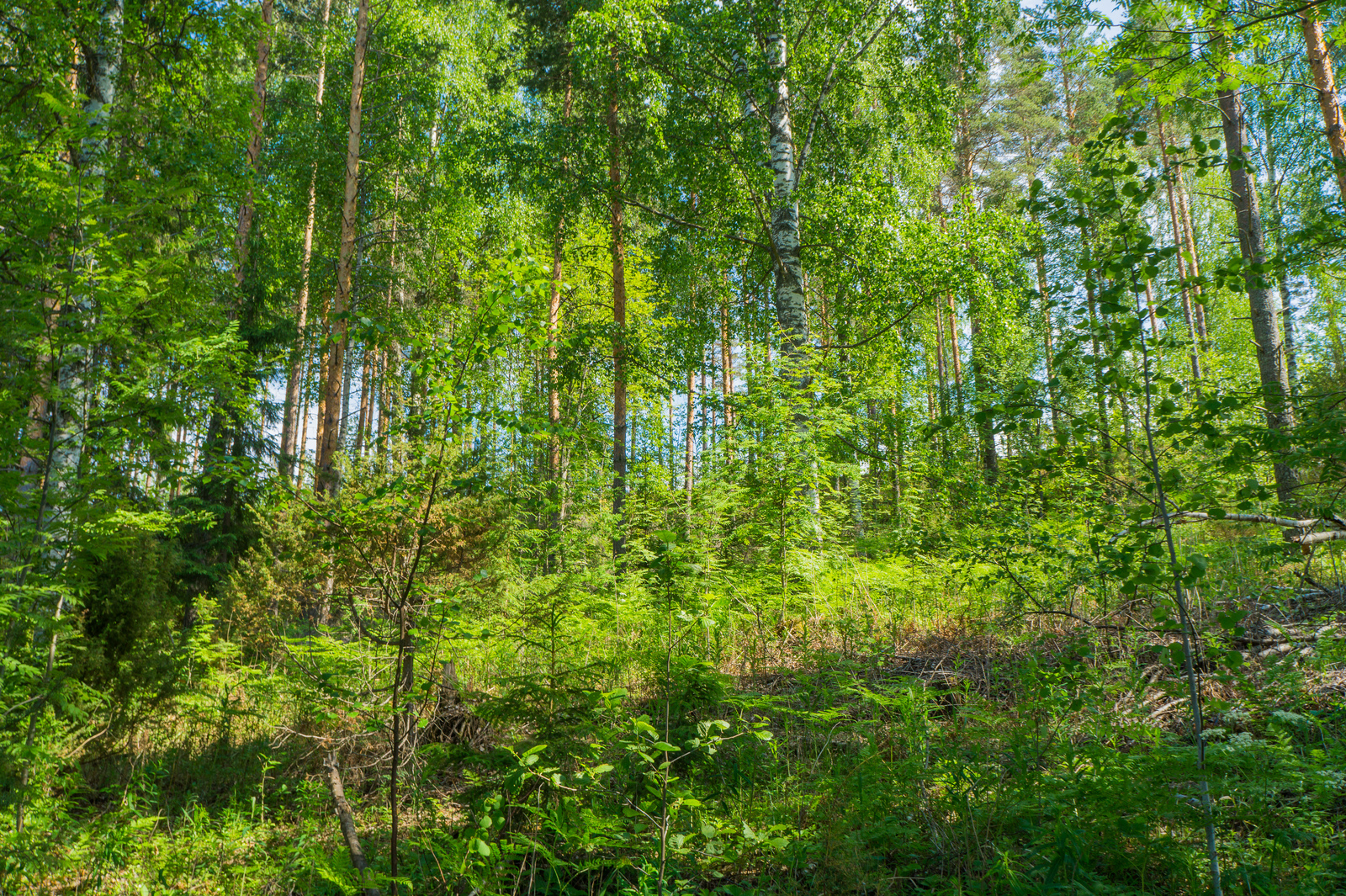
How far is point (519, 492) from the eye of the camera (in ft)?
12.7

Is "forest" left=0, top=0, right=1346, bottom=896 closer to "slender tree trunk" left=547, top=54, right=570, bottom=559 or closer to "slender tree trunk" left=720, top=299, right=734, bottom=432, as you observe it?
"slender tree trunk" left=547, top=54, right=570, bottom=559

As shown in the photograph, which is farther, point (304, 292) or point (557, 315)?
point (304, 292)

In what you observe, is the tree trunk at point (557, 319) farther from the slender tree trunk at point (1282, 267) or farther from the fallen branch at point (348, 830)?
the slender tree trunk at point (1282, 267)

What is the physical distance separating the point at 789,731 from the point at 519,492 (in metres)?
2.29

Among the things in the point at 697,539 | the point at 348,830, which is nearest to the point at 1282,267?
the point at 697,539

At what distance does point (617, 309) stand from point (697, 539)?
6930mm

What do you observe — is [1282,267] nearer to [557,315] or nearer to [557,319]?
[557,319]

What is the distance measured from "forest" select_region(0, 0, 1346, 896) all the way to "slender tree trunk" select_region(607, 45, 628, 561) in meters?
0.28

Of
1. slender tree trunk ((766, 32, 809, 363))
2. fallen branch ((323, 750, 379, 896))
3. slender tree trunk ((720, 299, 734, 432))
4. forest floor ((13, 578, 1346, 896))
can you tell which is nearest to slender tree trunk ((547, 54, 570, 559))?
slender tree trunk ((720, 299, 734, 432))

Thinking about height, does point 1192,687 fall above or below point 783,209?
below

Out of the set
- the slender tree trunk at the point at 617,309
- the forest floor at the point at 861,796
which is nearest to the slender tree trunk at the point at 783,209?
the slender tree trunk at the point at 617,309

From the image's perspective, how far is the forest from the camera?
2.87m

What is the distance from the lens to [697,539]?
621 centimetres

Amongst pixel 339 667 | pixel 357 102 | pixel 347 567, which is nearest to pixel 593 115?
pixel 357 102
